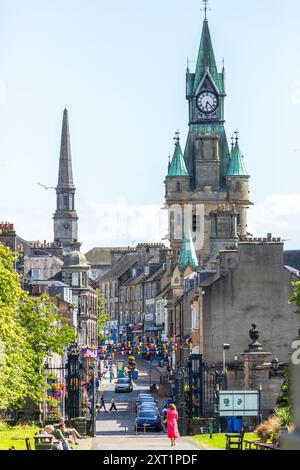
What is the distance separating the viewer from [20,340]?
5397cm

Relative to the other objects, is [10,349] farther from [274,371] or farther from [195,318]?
[195,318]

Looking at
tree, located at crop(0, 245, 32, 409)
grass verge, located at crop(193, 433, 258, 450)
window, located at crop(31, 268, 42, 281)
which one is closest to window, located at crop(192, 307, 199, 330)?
tree, located at crop(0, 245, 32, 409)

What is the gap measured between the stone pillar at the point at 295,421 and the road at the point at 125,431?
23.4 m

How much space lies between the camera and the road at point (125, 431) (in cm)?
4302

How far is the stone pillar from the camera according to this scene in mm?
15906

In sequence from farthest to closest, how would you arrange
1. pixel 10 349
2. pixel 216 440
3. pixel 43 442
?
1. pixel 10 349
2. pixel 216 440
3. pixel 43 442

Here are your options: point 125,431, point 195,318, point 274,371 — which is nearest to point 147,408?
point 125,431

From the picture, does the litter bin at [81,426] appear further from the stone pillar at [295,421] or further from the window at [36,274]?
the window at [36,274]

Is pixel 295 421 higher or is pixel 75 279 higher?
pixel 75 279

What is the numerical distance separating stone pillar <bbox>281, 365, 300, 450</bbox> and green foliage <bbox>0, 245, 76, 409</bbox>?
30780 millimetres

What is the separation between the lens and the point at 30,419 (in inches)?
2312

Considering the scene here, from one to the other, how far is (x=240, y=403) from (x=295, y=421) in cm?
3464

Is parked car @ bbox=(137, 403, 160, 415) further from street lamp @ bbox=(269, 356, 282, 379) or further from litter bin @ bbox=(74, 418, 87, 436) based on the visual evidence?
street lamp @ bbox=(269, 356, 282, 379)

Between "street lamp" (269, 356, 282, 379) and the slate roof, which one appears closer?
"street lamp" (269, 356, 282, 379)
